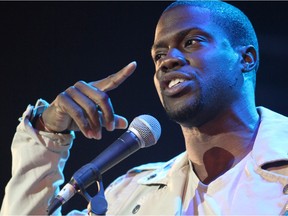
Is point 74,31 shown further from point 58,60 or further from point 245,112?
point 245,112

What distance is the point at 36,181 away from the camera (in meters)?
1.74

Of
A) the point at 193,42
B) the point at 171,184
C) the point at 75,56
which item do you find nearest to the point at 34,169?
the point at 171,184

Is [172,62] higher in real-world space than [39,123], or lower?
higher

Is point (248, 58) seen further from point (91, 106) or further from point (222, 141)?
point (91, 106)

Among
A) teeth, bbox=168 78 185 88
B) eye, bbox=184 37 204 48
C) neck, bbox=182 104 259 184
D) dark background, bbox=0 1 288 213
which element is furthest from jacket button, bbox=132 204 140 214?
dark background, bbox=0 1 288 213

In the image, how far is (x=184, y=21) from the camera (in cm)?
180

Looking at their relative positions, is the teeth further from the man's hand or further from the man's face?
the man's hand

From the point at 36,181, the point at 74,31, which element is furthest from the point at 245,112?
the point at 74,31

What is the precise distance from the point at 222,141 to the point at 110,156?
0.58 meters

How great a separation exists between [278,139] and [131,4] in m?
1.44

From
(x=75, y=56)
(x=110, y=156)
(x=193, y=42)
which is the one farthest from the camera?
(x=75, y=56)

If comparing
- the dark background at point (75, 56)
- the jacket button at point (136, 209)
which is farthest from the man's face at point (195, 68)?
the dark background at point (75, 56)

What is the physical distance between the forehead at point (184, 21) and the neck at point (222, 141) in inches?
14.8

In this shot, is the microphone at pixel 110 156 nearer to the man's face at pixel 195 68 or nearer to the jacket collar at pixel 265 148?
the man's face at pixel 195 68
